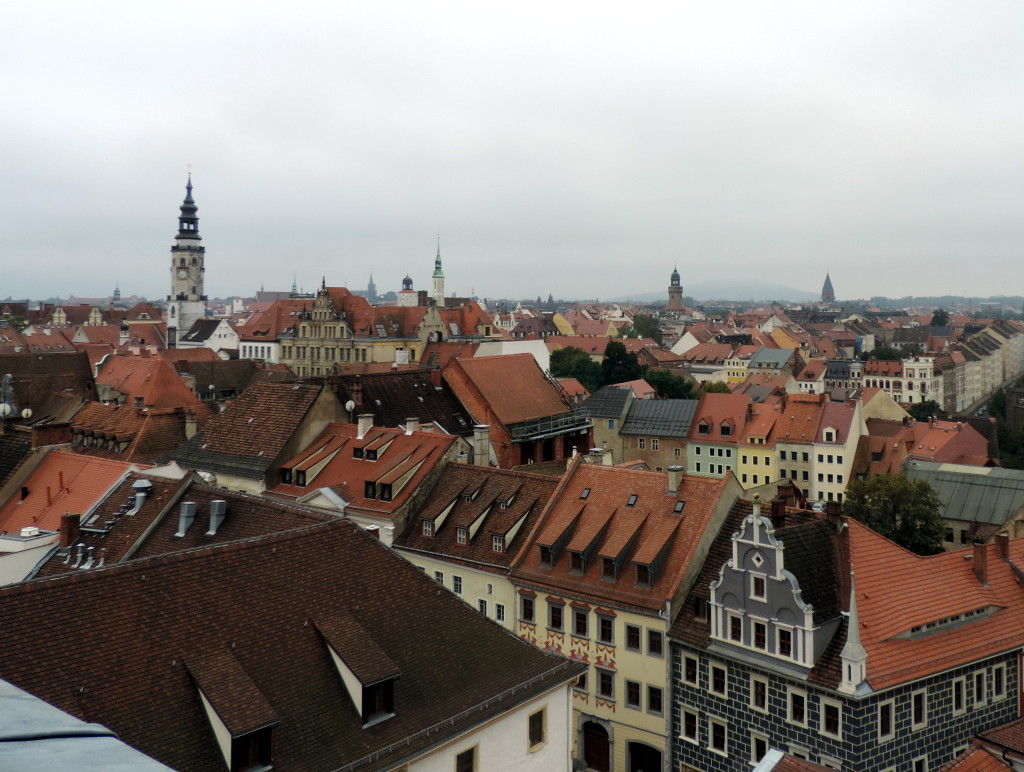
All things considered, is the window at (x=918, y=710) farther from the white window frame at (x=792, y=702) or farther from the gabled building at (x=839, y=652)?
the white window frame at (x=792, y=702)

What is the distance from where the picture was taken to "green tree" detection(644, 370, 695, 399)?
4523 inches

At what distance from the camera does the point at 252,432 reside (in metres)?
45.2

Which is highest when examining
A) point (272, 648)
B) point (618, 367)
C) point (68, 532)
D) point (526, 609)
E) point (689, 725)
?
point (272, 648)

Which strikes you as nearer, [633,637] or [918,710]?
[918,710]

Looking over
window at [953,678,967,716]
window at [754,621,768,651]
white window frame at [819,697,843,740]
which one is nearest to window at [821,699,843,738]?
white window frame at [819,697,843,740]

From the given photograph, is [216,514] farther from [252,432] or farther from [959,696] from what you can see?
[959,696]

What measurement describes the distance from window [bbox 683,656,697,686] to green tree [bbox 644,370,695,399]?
8586cm

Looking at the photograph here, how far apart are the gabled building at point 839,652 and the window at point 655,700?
644 mm

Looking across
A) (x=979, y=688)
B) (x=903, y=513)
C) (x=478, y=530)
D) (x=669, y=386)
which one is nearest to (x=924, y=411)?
(x=669, y=386)

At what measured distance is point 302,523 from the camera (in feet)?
78.2

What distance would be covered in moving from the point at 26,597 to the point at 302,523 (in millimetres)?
9201

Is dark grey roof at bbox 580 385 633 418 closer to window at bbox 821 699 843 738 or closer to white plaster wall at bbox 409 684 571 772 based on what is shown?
window at bbox 821 699 843 738

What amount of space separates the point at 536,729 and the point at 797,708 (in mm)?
10459

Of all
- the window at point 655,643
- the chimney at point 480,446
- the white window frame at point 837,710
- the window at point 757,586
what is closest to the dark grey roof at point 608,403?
the chimney at point 480,446
